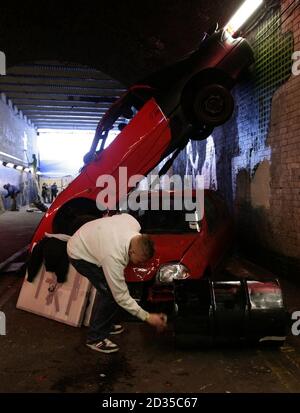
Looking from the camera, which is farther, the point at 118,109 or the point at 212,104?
the point at 118,109

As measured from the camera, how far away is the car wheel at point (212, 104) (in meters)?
6.80

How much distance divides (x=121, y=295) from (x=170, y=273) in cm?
127

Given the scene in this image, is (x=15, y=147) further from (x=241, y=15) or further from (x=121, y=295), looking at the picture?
(x=121, y=295)

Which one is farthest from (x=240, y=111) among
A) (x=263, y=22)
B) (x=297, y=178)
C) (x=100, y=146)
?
(x=100, y=146)

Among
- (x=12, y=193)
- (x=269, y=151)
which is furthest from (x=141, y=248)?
(x=12, y=193)

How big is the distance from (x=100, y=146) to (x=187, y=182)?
22.7 ft

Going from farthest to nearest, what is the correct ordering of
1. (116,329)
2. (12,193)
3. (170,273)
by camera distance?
(12,193) < (170,273) < (116,329)

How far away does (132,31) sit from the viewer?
10586 millimetres

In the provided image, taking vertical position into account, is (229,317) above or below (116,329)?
above

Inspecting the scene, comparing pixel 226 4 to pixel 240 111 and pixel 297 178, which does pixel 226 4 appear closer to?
pixel 240 111

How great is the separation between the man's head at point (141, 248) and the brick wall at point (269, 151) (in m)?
3.65

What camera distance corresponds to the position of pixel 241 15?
7289mm

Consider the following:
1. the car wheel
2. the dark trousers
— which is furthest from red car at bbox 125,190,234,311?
the car wheel

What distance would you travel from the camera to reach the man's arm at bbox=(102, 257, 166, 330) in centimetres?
388
